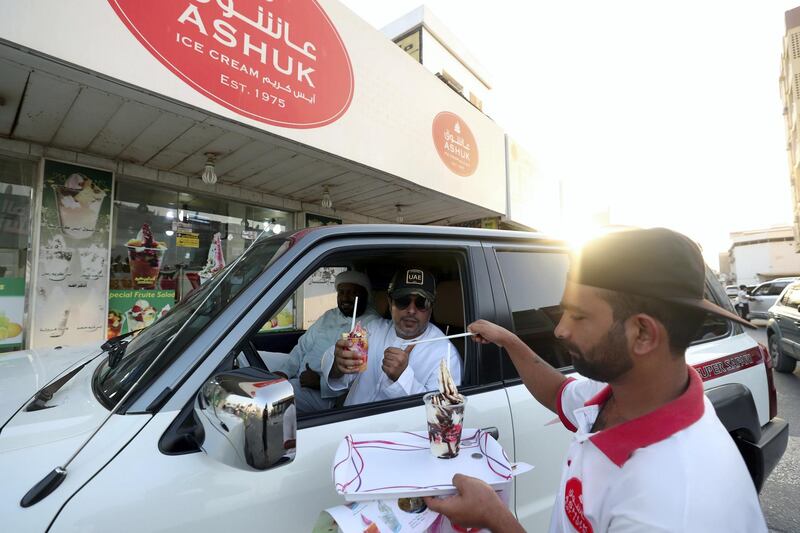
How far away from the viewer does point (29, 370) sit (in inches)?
73.0

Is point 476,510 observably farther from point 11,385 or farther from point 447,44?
point 447,44

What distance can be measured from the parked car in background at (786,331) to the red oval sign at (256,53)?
812cm

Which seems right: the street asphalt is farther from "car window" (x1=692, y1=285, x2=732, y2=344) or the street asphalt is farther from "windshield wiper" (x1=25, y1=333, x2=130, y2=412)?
"windshield wiper" (x1=25, y1=333, x2=130, y2=412)

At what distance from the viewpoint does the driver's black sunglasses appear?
7.30 feet

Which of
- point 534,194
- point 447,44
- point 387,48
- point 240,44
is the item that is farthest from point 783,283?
point 240,44

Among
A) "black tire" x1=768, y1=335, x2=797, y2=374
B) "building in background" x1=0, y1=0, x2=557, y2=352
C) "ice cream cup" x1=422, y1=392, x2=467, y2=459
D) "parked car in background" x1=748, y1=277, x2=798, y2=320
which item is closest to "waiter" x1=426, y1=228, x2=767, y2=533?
"ice cream cup" x1=422, y1=392, x2=467, y2=459

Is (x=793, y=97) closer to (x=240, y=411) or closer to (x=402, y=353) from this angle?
(x=402, y=353)

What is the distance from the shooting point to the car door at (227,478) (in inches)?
41.1

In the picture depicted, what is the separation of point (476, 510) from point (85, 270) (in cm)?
619

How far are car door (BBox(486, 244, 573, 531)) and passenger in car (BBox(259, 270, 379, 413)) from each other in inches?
43.3

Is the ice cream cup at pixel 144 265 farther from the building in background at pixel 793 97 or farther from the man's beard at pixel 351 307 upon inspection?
the building in background at pixel 793 97

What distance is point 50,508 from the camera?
97cm

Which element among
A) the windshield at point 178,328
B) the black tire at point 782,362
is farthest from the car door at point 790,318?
the windshield at point 178,328

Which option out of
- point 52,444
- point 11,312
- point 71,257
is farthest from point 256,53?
point 52,444
